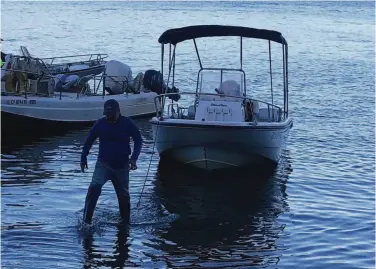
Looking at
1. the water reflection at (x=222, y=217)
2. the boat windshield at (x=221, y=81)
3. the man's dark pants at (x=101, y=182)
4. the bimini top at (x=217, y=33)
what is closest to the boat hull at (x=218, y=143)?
the water reflection at (x=222, y=217)

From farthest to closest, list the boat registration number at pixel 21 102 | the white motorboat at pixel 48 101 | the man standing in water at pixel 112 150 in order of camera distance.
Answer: the white motorboat at pixel 48 101 < the boat registration number at pixel 21 102 < the man standing in water at pixel 112 150

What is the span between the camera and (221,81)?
18.1m

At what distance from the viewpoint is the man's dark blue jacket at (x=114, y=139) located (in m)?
11.7

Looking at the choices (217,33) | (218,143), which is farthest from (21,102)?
(218,143)

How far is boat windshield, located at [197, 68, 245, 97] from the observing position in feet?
58.6

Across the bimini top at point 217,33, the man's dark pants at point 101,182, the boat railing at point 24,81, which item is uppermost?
the bimini top at point 217,33

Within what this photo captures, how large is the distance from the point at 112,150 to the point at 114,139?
0.54 feet

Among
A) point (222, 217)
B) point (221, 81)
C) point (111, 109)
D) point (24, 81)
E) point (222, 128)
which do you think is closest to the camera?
point (111, 109)

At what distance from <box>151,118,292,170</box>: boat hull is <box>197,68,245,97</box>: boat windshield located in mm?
1540

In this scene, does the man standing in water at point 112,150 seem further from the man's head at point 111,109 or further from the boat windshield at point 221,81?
the boat windshield at point 221,81

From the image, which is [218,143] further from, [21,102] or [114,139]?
[21,102]

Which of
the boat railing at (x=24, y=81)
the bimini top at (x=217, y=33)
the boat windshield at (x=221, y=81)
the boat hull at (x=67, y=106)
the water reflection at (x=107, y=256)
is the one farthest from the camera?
the boat railing at (x=24, y=81)

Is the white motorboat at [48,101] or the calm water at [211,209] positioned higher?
the white motorboat at [48,101]

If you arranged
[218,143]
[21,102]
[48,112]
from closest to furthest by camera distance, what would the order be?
1. [218,143]
2. [21,102]
3. [48,112]
